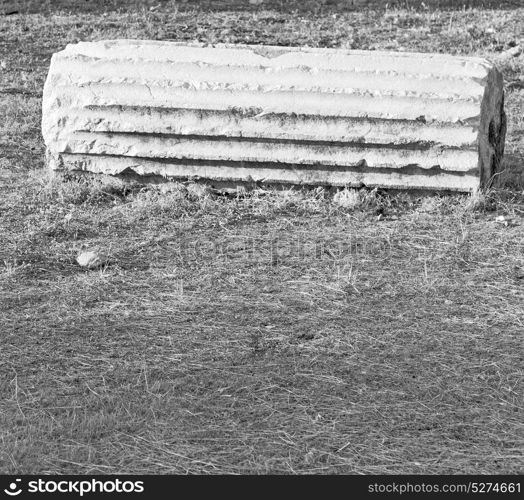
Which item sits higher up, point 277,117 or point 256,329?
point 277,117

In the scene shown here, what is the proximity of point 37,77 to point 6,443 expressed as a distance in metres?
6.09

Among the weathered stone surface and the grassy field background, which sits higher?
the weathered stone surface

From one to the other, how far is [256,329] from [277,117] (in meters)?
1.75

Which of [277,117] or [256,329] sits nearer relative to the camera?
[256,329]

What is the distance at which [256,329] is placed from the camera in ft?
14.4

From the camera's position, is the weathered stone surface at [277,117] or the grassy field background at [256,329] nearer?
the grassy field background at [256,329]

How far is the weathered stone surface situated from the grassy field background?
14 centimetres

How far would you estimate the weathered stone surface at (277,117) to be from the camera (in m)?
5.78

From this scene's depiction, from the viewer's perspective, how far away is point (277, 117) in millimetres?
5820

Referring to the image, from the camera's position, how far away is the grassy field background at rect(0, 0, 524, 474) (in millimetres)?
3535

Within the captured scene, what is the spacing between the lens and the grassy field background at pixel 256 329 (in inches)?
139

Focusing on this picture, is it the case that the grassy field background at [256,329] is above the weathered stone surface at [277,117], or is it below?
below

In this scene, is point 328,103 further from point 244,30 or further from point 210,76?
point 244,30

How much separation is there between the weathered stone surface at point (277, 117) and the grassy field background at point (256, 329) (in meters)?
0.14
